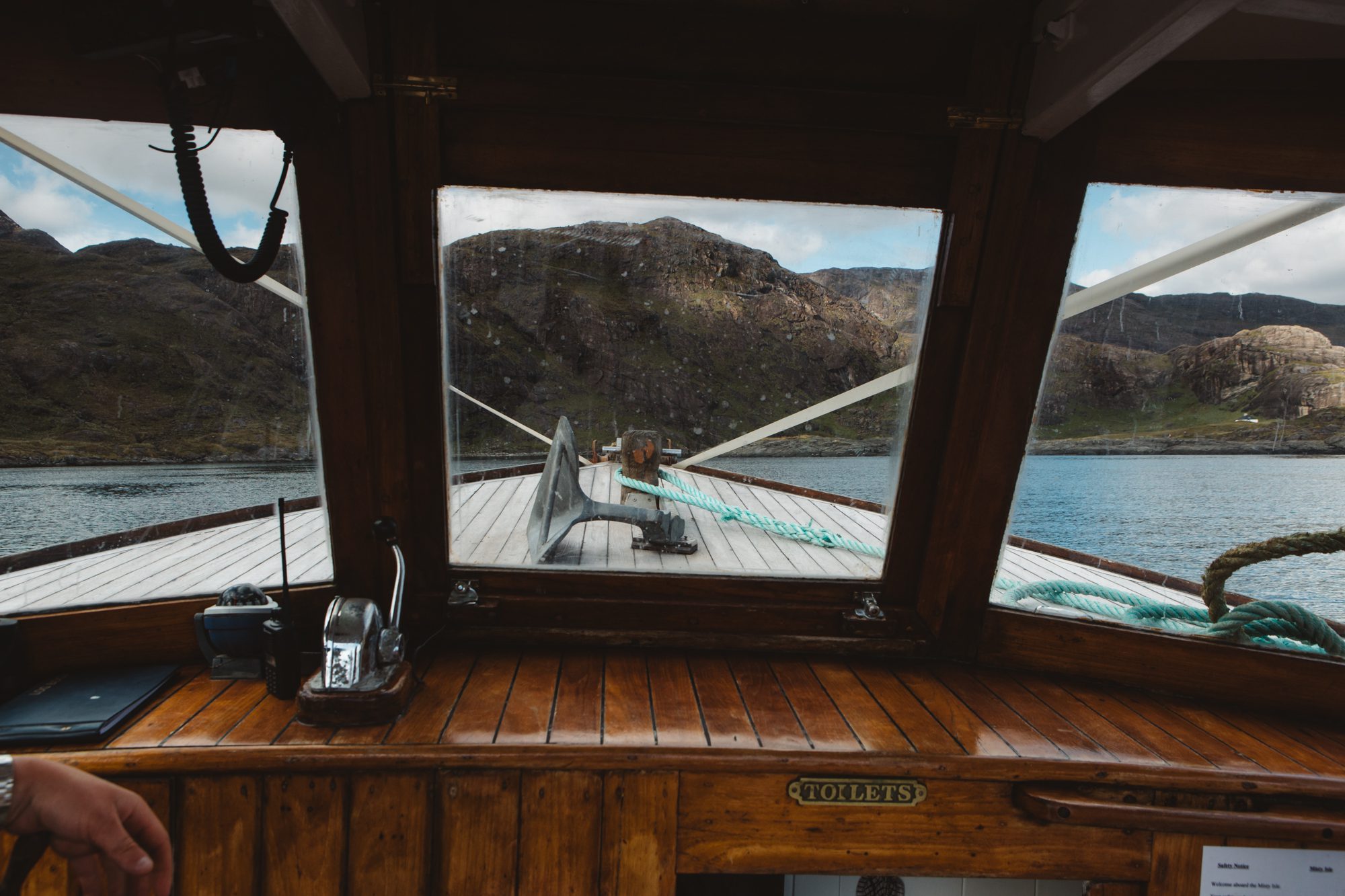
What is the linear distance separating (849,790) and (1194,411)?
1120 mm

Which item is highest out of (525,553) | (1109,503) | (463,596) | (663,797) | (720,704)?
(1109,503)

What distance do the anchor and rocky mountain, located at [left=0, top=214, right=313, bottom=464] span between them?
0.56 meters

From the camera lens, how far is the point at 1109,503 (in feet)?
5.47

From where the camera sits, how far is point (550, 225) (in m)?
1.56

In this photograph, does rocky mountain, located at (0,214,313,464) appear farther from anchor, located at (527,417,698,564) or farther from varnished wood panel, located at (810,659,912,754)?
varnished wood panel, located at (810,659,912,754)

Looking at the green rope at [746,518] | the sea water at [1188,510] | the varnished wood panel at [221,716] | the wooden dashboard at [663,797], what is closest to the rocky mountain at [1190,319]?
the sea water at [1188,510]

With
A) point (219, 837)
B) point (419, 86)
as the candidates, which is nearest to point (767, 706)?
point (219, 837)

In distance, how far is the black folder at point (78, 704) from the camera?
4.23ft

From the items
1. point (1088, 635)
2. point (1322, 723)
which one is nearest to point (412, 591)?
point (1088, 635)

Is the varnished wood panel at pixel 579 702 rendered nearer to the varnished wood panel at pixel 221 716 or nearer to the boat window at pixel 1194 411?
the varnished wood panel at pixel 221 716

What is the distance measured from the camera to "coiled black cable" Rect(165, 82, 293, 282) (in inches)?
48.8

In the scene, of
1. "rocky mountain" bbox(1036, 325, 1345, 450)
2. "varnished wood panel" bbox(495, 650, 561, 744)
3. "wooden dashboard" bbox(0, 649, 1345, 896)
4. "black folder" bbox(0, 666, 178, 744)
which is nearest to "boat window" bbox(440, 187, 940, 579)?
"varnished wood panel" bbox(495, 650, 561, 744)

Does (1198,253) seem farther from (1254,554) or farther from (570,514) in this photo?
(570,514)

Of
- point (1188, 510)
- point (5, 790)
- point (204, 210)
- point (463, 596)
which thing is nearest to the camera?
point (5, 790)
